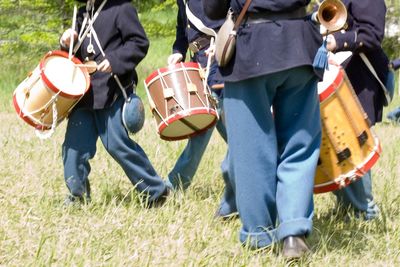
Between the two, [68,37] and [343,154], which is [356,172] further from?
[68,37]

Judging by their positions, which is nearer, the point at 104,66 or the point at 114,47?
the point at 104,66

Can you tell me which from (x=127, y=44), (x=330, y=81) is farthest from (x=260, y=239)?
(x=127, y=44)

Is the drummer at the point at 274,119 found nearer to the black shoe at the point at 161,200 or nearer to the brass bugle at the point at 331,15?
the brass bugle at the point at 331,15

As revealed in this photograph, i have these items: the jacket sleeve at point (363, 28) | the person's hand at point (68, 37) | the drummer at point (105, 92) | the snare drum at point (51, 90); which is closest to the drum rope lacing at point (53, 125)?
the snare drum at point (51, 90)

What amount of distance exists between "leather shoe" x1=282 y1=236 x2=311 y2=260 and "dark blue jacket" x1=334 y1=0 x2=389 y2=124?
1.16m

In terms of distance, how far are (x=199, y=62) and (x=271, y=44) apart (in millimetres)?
1833

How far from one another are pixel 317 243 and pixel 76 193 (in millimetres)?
1594

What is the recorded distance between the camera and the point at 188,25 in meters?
6.08

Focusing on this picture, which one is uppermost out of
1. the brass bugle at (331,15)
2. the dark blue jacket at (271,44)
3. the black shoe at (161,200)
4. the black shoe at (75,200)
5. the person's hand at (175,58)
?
the brass bugle at (331,15)

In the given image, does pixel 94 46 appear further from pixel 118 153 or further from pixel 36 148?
pixel 36 148

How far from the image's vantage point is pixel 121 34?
5633 mm

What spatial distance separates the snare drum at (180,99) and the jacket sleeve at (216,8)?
1132 mm

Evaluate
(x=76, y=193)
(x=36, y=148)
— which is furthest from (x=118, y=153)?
(x=36, y=148)

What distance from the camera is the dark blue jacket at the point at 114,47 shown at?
5559 millimetres
